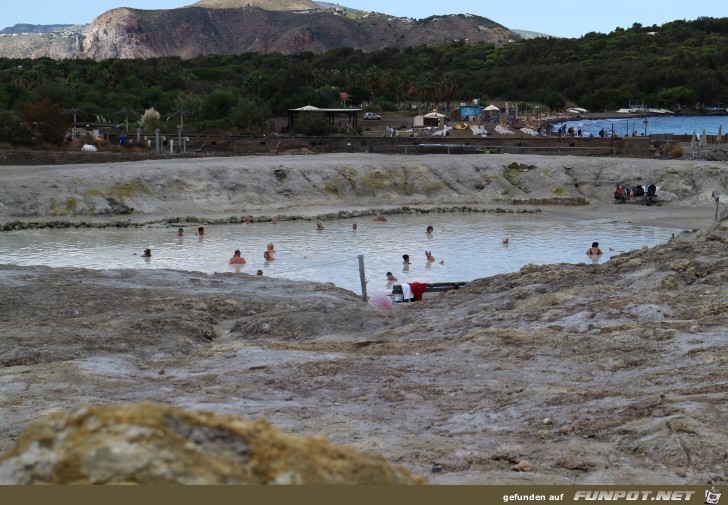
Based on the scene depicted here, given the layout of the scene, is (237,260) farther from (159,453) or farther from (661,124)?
(661,124)

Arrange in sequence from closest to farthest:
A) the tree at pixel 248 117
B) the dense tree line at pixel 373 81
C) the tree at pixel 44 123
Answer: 1. the tree at pixel 44 123
2. the tree at pixel 248 117
3. the dense tree line at pixel 373 81

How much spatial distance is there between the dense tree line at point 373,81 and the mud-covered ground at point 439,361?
102ft

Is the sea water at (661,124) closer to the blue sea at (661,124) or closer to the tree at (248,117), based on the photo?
the blue sea at (661,124)

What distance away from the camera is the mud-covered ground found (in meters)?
6.68

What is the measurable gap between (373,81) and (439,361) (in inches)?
2817

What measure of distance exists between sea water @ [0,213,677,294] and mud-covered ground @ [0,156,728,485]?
5056 millimetres

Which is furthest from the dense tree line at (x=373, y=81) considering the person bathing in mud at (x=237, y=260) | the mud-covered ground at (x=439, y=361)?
the mud-covered ground at (x=439, y=361)

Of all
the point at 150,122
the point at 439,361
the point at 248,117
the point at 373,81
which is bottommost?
the point at 439,361

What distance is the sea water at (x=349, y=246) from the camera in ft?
80.4

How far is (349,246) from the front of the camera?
2859cm

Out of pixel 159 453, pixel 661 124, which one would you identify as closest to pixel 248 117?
pixel 661 124

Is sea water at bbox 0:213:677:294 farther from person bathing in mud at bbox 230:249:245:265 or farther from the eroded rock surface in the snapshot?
the eroded rock surface

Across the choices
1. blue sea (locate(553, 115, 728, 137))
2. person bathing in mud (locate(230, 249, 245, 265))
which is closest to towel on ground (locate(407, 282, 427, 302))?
person bathing in mud (locate(230, 249, 245, 265))

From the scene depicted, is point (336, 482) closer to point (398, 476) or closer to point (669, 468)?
point (398, 476)
